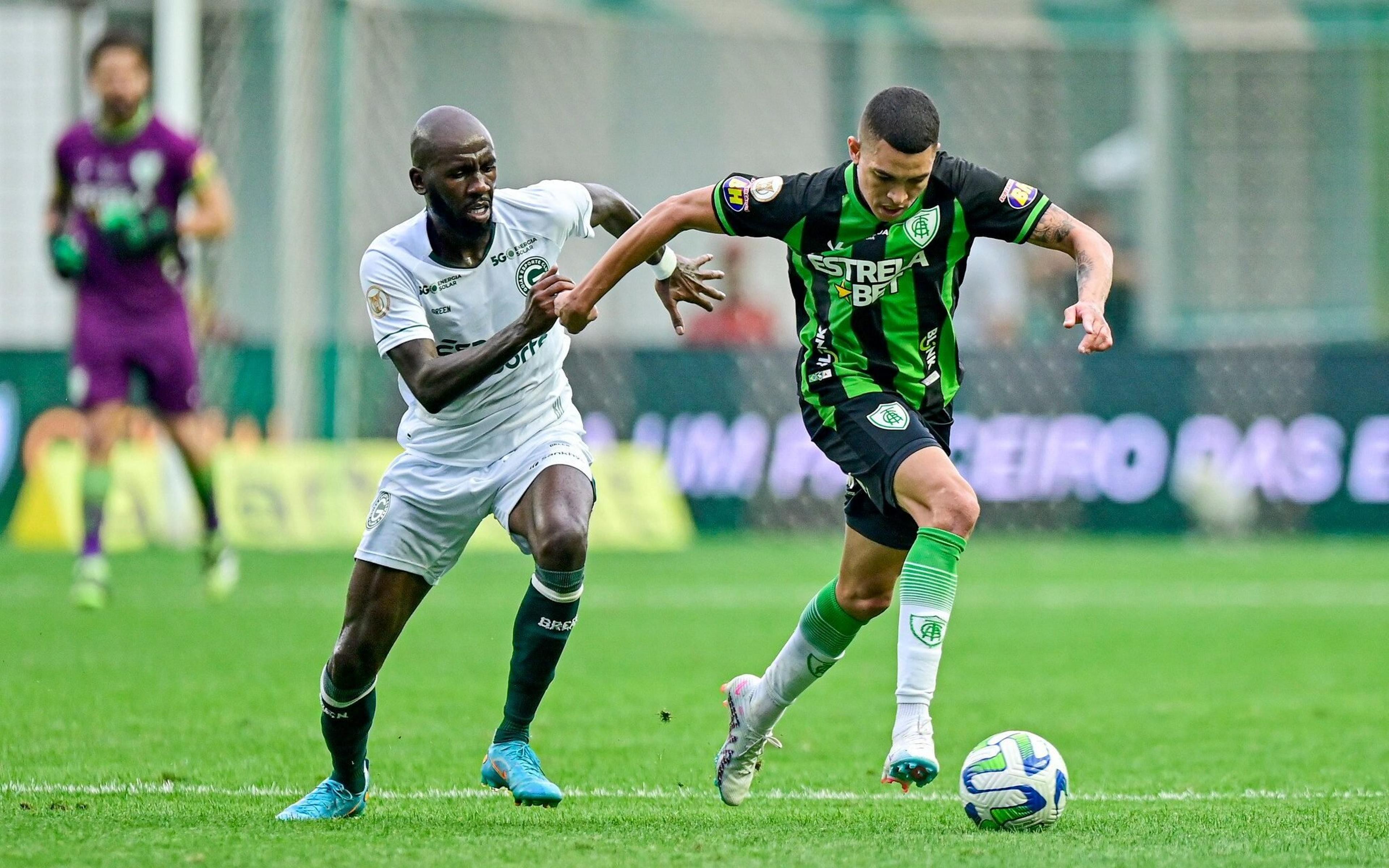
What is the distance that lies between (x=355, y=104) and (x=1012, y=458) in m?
6.53

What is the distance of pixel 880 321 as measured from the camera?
5871 mm

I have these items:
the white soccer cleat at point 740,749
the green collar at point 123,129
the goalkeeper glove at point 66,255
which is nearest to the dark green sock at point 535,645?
the white soccer cleat at point 740,749

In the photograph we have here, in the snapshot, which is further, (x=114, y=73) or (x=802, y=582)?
(x=802, y=582)

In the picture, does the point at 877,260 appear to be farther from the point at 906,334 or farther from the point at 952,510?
the point at 952,510

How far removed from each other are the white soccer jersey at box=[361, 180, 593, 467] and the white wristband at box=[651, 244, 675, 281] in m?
0.34

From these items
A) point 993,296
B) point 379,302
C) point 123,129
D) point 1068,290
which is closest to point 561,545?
point 379,302

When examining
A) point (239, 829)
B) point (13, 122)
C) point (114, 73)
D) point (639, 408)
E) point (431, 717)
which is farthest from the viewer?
point (13, 122)

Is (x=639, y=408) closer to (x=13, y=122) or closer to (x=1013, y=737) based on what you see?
(x=13, y=122)

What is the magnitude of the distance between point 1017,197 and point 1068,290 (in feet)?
42.0

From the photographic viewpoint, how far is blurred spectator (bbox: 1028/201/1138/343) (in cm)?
1767

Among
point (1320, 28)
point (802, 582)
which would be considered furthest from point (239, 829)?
point (1320, 28)

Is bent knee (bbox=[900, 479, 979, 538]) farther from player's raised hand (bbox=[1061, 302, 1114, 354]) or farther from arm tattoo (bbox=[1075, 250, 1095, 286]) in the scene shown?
arm tattoo (bbox=[1075, 250, 1095, 286])

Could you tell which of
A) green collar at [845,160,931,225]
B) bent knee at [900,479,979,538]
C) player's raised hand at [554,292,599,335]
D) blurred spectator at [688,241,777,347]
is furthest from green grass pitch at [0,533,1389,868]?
blurred spectator at [688,241,777,347]

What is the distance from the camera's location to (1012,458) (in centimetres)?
A: 1673
